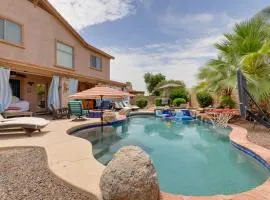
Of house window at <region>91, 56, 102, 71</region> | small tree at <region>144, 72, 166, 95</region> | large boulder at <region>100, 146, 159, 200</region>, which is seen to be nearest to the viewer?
large boulder at <region>100, 146, 159, 200</region>

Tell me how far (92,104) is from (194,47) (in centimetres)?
1348

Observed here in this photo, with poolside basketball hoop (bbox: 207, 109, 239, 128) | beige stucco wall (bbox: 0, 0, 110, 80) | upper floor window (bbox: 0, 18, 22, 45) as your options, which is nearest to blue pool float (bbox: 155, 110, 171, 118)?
poolside basketball hoop (bbox: 207, 109, 239, 128)

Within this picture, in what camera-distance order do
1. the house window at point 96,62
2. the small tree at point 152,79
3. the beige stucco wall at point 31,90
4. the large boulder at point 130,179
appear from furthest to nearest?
the small tree at point 152,79
the house window at point 96,62
the beige stucco wall at point 31,90
the large boulder at point 130,179

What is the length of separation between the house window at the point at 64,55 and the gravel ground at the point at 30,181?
13.3 metres

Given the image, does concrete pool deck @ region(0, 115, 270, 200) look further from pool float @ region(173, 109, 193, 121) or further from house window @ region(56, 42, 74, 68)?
house window @ region(56, 42, 74, 68)

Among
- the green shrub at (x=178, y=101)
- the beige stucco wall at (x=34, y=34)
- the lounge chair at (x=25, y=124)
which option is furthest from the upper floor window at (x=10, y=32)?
the green shrub at (x=178, y=101)

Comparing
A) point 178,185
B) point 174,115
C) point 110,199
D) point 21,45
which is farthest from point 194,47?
point 110,199

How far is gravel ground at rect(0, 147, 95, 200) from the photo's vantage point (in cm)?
383

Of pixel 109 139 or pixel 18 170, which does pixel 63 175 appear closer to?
pixel 18 170

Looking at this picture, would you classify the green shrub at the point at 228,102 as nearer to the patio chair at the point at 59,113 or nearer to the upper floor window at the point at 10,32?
the patio chair at the point at 59,113

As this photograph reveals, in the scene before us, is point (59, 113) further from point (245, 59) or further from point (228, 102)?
point (228, 102)

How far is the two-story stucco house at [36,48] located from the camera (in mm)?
13547

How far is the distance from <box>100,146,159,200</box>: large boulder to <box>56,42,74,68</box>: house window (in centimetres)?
1617

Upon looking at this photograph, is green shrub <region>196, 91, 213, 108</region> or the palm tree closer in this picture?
the palm tree
